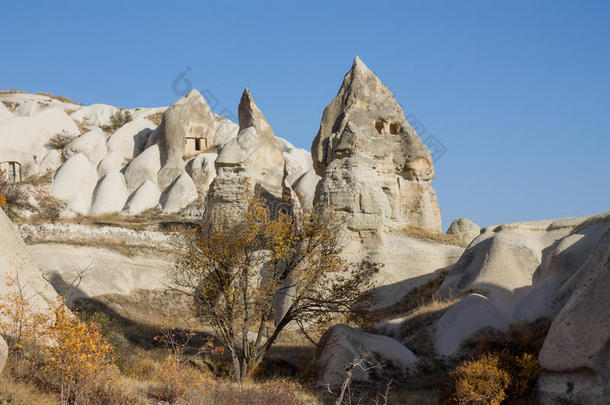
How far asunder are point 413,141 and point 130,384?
18.1 metres

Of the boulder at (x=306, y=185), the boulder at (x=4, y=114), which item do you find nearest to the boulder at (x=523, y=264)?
the boulder at (x=306, y=185)

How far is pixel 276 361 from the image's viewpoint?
45.4 ft

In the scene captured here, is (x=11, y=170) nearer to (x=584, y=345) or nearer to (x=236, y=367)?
(x=236, y=367)

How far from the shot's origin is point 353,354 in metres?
12.1

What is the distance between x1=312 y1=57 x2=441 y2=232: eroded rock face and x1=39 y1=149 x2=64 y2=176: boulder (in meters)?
23.7

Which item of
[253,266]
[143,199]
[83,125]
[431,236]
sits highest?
[83,125]

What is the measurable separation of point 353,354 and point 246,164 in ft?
48.2

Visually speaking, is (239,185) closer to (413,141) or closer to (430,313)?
(413,141)

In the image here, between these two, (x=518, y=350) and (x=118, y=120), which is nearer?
(x=518, y=350)

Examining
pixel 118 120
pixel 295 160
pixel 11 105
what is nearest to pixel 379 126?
pixel 295 160

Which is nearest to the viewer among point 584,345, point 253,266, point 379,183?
point 584,345

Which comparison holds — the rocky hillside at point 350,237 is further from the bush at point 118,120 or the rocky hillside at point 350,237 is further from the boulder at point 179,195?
the bush at point 118,120

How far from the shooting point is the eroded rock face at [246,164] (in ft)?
81.3

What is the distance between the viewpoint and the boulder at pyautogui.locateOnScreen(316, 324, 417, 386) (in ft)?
39.2
